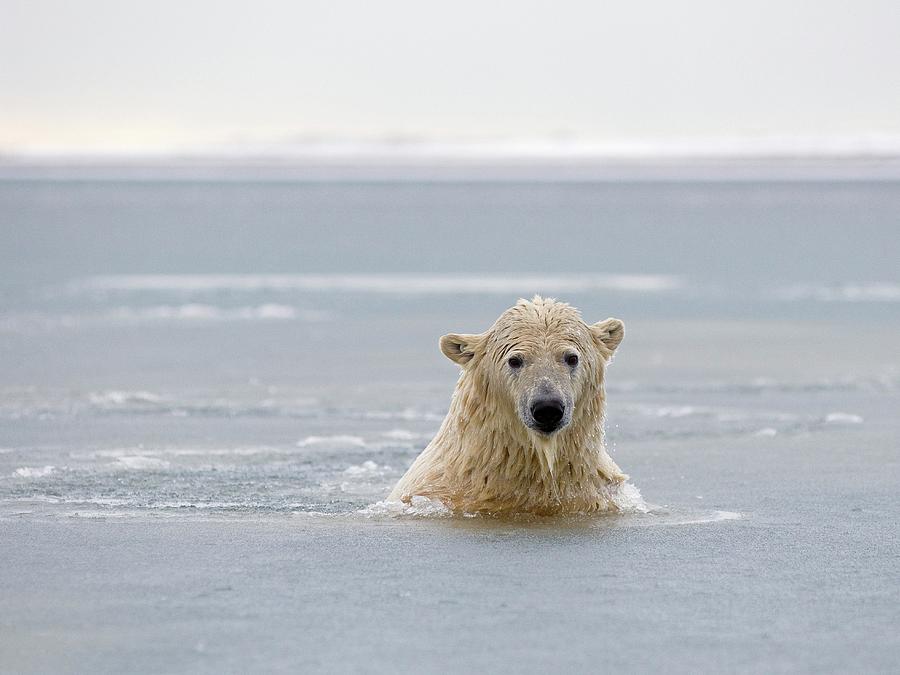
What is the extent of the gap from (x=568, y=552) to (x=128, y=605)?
1986mm

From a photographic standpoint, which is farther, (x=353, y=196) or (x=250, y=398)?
(x=353, y=196)

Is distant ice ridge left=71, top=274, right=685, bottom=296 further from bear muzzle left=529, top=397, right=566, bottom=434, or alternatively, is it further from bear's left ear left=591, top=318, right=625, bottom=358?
bear muzzle left=529, top=397, right=566, bottom=434

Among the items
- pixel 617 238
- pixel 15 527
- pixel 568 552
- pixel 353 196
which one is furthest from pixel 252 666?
pixel 353 196

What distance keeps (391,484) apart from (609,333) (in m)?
1.65

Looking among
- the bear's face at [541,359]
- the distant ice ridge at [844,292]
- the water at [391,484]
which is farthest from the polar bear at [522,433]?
the distant ice ridge at [844,292]

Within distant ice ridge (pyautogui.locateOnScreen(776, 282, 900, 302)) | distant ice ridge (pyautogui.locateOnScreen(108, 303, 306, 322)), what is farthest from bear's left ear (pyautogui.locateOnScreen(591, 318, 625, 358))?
distant ice ridge (pyautogui.locateOnScreen(776, 282, 900, 302))

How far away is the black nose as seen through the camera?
734 cm

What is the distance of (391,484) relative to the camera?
9.12 metres

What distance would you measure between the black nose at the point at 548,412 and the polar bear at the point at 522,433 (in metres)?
0.21

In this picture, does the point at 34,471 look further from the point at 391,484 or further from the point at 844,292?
the point at 844,292

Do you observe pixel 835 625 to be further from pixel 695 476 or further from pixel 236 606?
pixel 695 476

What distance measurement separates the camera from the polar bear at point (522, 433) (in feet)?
25.6

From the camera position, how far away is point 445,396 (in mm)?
12586

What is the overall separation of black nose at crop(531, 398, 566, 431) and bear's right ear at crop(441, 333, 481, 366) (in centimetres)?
86
